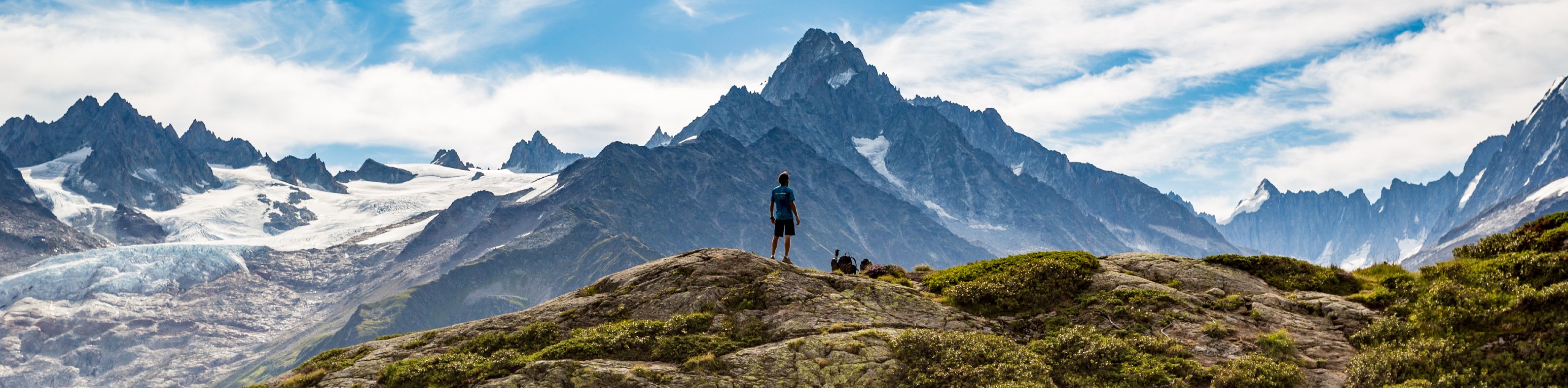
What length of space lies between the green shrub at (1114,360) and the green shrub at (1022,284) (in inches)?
116

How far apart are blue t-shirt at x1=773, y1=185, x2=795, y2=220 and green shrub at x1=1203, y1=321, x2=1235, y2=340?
15.1m

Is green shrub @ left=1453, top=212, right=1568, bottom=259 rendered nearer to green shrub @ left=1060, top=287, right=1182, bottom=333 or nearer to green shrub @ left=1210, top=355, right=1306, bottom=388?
green shrub @ left=1060, top=287, right=1182, bottom=333

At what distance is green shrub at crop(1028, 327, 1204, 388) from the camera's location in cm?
1964

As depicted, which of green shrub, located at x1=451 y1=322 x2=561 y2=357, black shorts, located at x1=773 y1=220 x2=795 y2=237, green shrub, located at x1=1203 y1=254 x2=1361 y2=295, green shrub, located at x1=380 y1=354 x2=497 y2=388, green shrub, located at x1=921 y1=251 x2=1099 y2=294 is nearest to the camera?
green shrub, located at x1=380 y1=354 x2=497 y2=388

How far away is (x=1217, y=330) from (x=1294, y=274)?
23.2 ft

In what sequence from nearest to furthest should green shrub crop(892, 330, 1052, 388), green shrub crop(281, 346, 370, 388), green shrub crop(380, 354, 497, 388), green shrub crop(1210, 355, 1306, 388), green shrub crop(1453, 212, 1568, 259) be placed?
1. green shrub crop(1210, 355, 1306, 388)
2. green shrub crop(892, 330, 1052, 388)
3. green shrub crop(380, 354, 497, 388)
4. green shrub crop(1453, 212, 1568, 259)
5. green shrub crop(281, 346, 370, 388)

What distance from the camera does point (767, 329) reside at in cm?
2389

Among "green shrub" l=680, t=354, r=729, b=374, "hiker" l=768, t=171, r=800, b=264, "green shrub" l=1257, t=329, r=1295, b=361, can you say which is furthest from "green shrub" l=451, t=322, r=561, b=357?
"green shrub" l=1257, t=329, r=1295, b=361

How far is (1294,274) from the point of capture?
89.0ft

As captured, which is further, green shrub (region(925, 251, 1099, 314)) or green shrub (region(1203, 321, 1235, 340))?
green shrub (region(925, 251, 1099, 314))

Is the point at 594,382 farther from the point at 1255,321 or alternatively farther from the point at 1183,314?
the point at 1255,321

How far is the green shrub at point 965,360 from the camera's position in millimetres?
19844

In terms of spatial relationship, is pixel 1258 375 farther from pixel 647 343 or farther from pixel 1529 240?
pixel 647 343

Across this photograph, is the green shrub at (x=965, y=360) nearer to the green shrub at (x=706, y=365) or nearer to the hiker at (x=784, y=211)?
the green shrub at (x=706, y=365)
